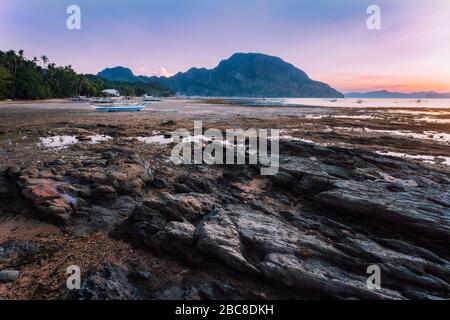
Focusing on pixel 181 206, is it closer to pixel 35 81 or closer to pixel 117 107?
pixel 117 107

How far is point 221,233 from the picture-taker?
10.4 meters

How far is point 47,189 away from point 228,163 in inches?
465

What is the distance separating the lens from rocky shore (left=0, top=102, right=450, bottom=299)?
8727 mm

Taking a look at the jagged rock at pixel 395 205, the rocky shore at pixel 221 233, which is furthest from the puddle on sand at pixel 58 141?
the jagged rock at pixel 395 205

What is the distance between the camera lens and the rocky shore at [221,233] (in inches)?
344

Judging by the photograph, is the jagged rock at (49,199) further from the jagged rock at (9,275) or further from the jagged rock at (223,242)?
the jagged rock at (223,242)

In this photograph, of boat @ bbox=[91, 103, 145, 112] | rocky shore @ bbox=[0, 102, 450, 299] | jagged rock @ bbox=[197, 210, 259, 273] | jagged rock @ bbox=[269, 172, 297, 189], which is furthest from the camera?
boat @ bbox=[91, 103, 145, 112]

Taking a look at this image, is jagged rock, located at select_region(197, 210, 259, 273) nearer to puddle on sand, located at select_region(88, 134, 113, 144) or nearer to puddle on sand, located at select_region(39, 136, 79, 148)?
puddle on sand, located at select_region(39, 136, 79, 148)

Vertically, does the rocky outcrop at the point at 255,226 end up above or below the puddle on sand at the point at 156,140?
below

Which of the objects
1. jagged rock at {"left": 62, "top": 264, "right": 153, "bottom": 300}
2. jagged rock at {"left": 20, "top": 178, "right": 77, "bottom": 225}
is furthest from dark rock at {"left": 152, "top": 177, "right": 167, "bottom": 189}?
jagged rock at {"left": 62, "top": 264, "right": 153, "bottom": 300}

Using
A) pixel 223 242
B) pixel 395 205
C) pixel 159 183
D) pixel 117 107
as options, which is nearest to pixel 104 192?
pixel 159 183

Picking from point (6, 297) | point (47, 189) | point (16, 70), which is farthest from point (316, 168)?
point (16, 70)
